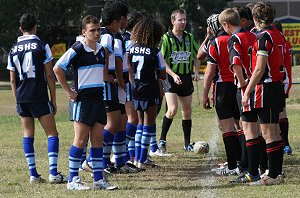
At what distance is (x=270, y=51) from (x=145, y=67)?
2.25 metres

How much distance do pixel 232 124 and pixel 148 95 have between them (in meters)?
1.28

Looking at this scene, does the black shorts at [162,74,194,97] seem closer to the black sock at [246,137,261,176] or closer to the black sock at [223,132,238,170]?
the black sock at [223,132,238,170]

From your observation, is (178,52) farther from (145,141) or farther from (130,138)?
(145,141)

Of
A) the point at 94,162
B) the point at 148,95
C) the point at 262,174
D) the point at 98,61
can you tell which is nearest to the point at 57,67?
the point at 98,61

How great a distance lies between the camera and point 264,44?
905cm

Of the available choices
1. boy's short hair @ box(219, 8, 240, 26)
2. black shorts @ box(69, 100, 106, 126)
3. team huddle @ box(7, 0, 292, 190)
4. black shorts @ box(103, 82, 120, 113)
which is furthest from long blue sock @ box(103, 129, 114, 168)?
boy's short hair @ box(219, 8, 240, 26)

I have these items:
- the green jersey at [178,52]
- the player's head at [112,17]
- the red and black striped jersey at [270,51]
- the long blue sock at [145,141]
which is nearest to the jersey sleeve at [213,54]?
the red and black striped jersey at [270,51]

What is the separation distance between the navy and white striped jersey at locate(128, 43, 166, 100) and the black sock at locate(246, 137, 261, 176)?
6.32ft

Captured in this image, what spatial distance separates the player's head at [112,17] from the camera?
10.2 meters

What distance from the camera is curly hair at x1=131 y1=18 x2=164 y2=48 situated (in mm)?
10805

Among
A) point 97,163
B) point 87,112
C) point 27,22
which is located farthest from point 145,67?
point 97,163

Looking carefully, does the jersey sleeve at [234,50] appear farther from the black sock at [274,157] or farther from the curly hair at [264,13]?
the black sock at [274,157]

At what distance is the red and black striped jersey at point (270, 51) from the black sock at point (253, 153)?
2.49ft

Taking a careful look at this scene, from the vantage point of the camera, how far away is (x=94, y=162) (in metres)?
9.21
